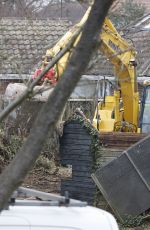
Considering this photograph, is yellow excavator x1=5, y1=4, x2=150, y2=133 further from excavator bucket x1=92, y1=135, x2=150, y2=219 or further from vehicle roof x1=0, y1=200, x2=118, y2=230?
vehicle roof x1=0, y1=200, x2=118, y2=230

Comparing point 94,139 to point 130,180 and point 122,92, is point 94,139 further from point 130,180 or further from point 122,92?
point 122,92

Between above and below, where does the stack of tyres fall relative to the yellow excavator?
below

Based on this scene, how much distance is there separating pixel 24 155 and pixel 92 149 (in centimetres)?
918

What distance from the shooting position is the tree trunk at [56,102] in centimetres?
292

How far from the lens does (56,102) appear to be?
2.96 meters

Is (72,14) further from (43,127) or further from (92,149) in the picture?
(43,127)

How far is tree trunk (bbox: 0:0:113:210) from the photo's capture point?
2.92 meters

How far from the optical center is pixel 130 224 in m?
11.5

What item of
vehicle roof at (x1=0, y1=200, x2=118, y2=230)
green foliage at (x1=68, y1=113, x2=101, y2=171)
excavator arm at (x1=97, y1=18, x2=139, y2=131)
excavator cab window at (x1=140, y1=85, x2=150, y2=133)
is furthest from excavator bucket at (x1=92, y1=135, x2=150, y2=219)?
vehicle roof at (x1=0, y1=200, x2=118, y2=230)

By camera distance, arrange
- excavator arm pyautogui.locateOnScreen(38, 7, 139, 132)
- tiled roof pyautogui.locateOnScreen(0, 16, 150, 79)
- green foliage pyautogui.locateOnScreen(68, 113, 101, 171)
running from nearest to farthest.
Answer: green foliage pyautogui.locateOnScreen(68, 113, 101, 171) < excavator arm pyautogui.locateOnScreen(38, 7, 139, 132) < tiled roof pyautogui.locateOnScreen(0, 16, 150, 79)

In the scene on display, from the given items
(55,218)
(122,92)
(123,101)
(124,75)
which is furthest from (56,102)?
(123,101)

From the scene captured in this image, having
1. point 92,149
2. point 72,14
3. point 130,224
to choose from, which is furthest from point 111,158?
point 72,14

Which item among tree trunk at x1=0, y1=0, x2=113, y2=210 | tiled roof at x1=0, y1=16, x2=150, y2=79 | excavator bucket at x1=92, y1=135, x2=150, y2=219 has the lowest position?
excavator bucket at x1=92, y1=135, x2=150, y2=219

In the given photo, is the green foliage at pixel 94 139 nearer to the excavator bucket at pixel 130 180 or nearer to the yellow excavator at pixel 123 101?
the excavator bucket at pixel 130 180
